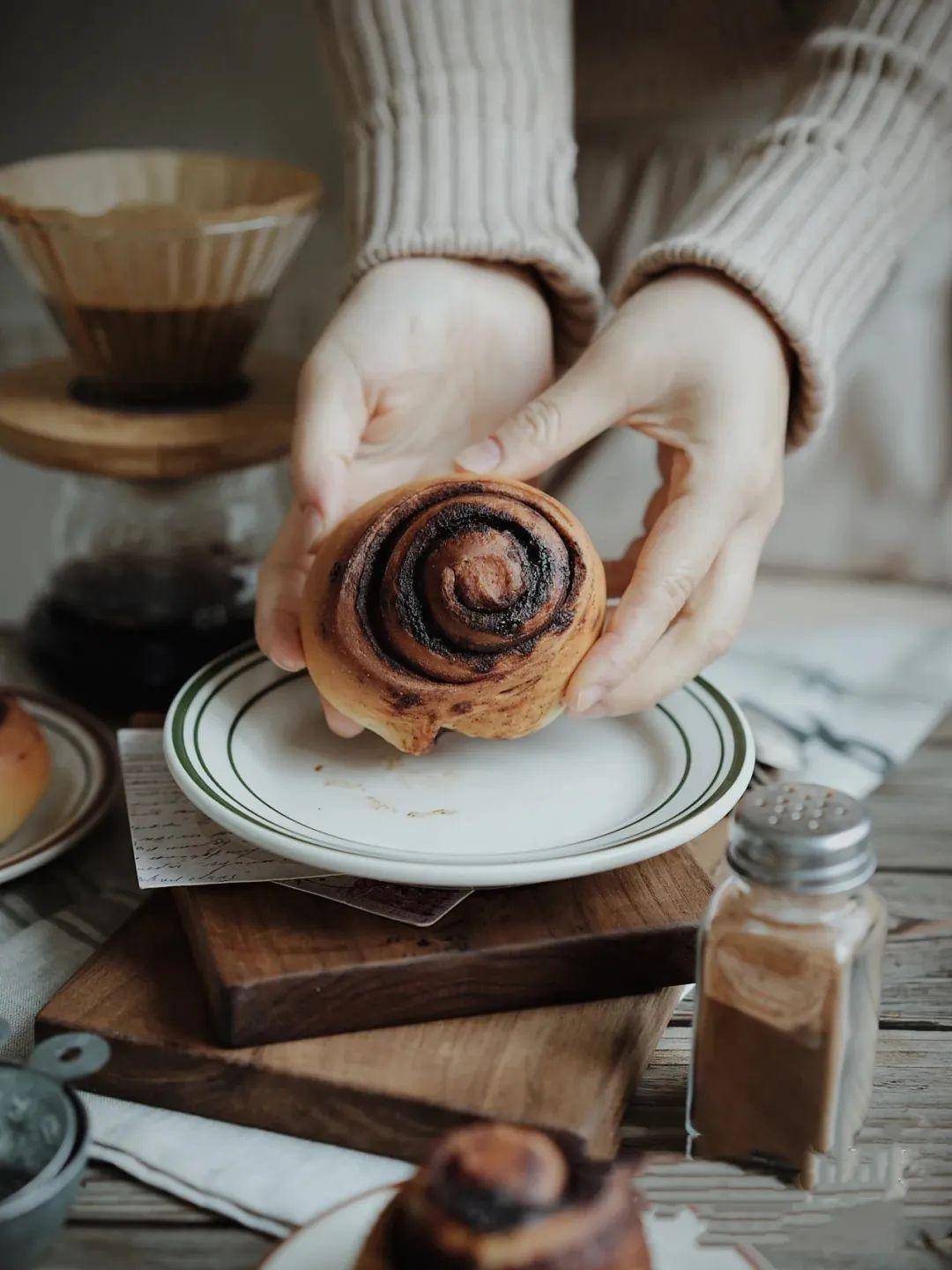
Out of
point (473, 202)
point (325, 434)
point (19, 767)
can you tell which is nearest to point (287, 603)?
point (325, 434)

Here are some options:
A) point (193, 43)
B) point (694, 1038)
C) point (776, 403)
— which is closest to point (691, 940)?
point (694, 1038)

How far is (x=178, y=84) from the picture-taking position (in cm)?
191

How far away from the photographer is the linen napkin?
0.76m

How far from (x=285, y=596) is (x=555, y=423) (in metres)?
0.26

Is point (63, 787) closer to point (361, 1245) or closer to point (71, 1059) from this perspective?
point (71, 1059)

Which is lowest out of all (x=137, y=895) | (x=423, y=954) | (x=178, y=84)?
(x=137, y=895)

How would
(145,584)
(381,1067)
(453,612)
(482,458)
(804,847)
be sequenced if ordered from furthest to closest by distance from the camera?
(145,584), (482,458), (453,612), (381,1067), (804,847)

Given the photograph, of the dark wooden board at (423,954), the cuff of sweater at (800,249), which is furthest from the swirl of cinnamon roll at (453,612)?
the cuff of sweater at (800,249)

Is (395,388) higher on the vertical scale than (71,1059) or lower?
higher

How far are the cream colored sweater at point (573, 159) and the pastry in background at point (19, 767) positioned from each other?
1.78 ft

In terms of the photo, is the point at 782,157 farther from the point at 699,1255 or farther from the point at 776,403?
the point at 699,1255

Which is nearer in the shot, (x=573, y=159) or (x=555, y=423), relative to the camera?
(x=555, y=423)

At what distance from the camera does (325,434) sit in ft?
3.55

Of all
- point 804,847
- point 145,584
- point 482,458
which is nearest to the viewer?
point 804,847
